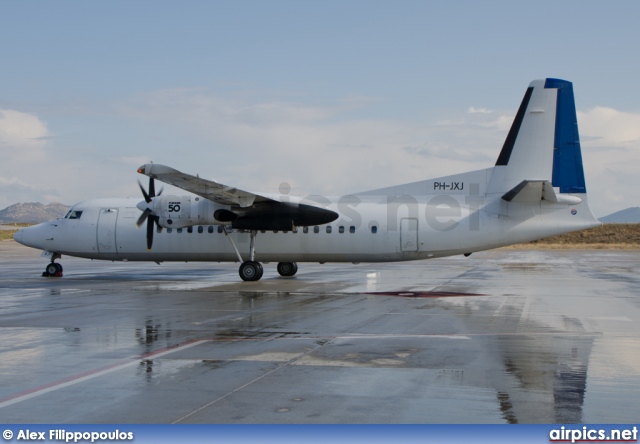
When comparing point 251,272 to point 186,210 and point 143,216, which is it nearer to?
point 186,210

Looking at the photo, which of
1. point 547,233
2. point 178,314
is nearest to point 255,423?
point 178,314

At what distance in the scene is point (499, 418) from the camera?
701cm

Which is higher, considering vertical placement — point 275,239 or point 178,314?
point 275,239

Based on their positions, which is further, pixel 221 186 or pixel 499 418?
pixel 221 186

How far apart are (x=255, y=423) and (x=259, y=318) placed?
27.8 feet

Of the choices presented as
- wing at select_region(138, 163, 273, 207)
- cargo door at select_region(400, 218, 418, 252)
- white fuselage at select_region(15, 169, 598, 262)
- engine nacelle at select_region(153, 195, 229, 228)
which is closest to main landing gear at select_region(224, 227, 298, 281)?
white fuselage at select_region(15, 169, 598, 262)

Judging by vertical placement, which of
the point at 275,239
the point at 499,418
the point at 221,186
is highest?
the point at 221,186

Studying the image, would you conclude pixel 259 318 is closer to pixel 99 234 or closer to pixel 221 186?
pixel 221 186

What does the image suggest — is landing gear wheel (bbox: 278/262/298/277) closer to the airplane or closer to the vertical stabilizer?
the airplane

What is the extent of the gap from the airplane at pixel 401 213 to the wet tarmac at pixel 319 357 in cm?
434

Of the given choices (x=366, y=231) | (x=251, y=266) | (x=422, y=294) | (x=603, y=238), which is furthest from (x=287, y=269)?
(x=603, y=238)

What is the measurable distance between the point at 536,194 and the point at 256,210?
34.4 ft

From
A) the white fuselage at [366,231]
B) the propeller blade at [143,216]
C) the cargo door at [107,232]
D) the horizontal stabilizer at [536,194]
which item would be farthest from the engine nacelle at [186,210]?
the horizontal stabilizer at [536,194]

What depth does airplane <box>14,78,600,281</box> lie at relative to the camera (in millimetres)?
24391
